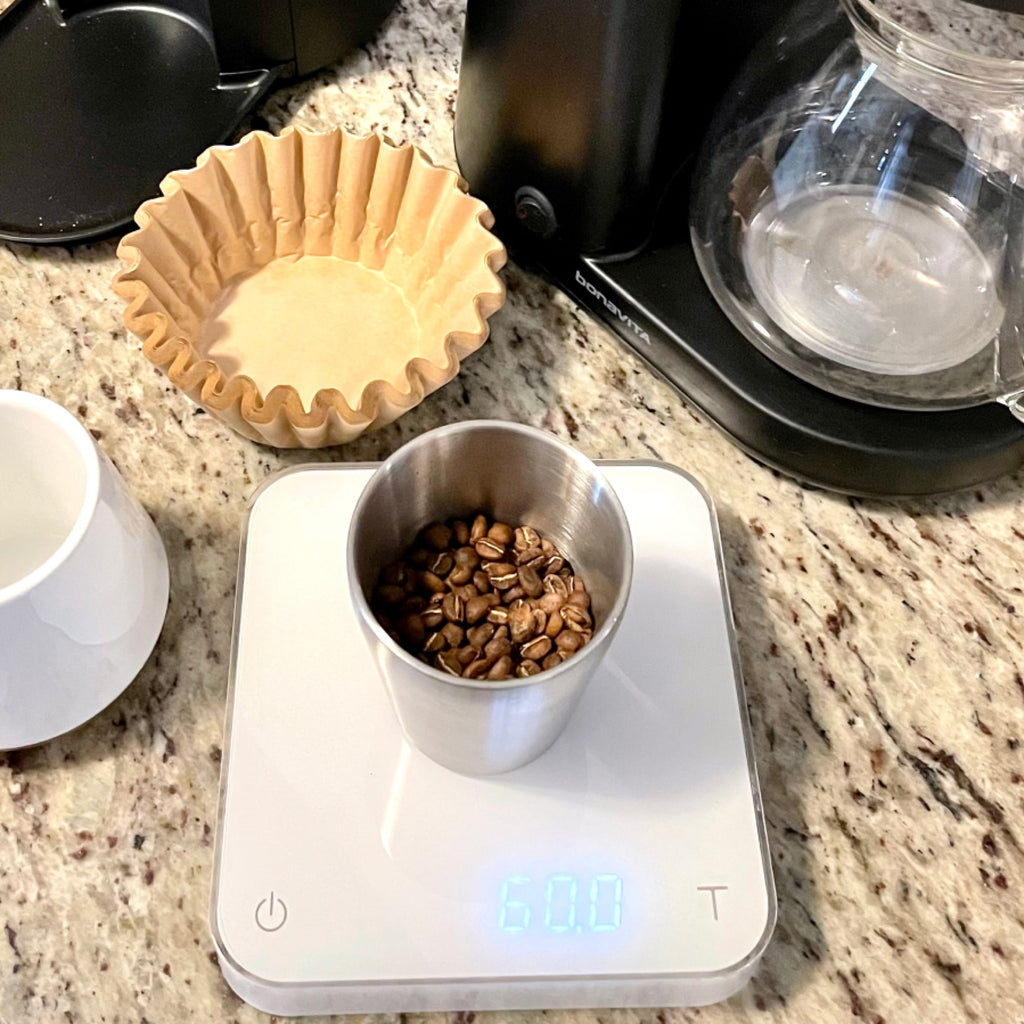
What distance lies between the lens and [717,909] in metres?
0.40

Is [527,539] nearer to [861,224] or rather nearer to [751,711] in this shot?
[751,711]

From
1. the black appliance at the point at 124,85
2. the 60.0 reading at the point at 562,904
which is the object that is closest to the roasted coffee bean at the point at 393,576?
the 60.0 reading at the point at 562,904

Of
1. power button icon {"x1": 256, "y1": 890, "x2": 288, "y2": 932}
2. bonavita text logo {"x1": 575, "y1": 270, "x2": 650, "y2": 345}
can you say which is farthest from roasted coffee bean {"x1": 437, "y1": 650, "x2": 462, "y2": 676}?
bonavita text logo {"x1": 575, "y1": 270, "x2": 650, "y2": 345}

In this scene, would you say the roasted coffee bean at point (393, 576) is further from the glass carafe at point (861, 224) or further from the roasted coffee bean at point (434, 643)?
the glass carafe at point (861, 224)

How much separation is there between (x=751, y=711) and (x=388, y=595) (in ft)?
0.57

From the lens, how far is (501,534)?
1.44 ft

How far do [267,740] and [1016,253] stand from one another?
0.44 metres

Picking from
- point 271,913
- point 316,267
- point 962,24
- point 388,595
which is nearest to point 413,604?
point 388,595

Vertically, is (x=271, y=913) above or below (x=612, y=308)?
below

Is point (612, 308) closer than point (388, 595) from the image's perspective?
No

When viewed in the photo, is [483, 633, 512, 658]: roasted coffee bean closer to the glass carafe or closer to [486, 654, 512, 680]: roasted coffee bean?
[486, 654, 512, 680]: roasted coffee bean

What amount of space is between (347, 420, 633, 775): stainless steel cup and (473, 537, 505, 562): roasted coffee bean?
0.02 meters

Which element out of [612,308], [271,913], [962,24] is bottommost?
[271,913]

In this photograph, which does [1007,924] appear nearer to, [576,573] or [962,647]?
[962,647]
